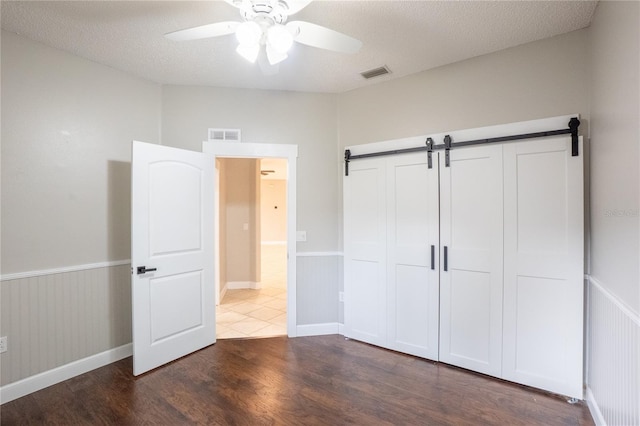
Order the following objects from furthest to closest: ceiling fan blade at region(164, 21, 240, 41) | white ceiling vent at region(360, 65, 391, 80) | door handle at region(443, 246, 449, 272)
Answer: white ceiling vent at region(360, 65, 391, 80)
door handle at region(443, 246, 449, 272)
ceiling fan blade at region(164, 21, 240, 41)

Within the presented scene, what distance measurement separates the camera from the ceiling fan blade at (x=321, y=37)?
1683 mm

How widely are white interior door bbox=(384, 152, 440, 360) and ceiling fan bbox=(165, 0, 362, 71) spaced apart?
145 centimetres

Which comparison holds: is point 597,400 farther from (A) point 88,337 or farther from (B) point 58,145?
(B) point 58,145

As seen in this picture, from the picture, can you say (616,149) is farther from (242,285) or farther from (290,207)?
(242,285)

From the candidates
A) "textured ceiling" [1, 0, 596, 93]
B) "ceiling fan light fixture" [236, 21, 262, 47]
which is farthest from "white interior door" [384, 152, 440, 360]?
"ceiling fan light fixture" [236, 21, 262, 47]

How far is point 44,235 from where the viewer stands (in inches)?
95.6

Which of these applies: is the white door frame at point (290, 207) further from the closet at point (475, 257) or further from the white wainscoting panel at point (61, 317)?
the white wainscoting panel at point (61, 317)

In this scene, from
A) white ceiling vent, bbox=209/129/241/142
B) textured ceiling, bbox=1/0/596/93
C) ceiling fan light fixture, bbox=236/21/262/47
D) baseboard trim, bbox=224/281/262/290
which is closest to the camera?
ceiling fan light fixture, bbox=236/21/262/47

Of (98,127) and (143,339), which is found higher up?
(98,127)

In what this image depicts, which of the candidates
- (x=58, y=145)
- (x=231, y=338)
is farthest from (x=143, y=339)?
(x=58, y=145)

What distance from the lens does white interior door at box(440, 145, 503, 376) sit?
2504 mm

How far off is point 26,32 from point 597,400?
15.8 feet

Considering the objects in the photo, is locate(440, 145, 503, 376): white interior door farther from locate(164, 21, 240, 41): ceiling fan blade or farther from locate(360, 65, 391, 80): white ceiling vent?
locate(164, 21, 240, 41): ceiling fan blade

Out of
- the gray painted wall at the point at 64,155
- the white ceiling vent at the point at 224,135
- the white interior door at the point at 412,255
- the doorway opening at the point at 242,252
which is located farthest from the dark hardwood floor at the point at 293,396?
the white ceiling vent at the point at 224,135
